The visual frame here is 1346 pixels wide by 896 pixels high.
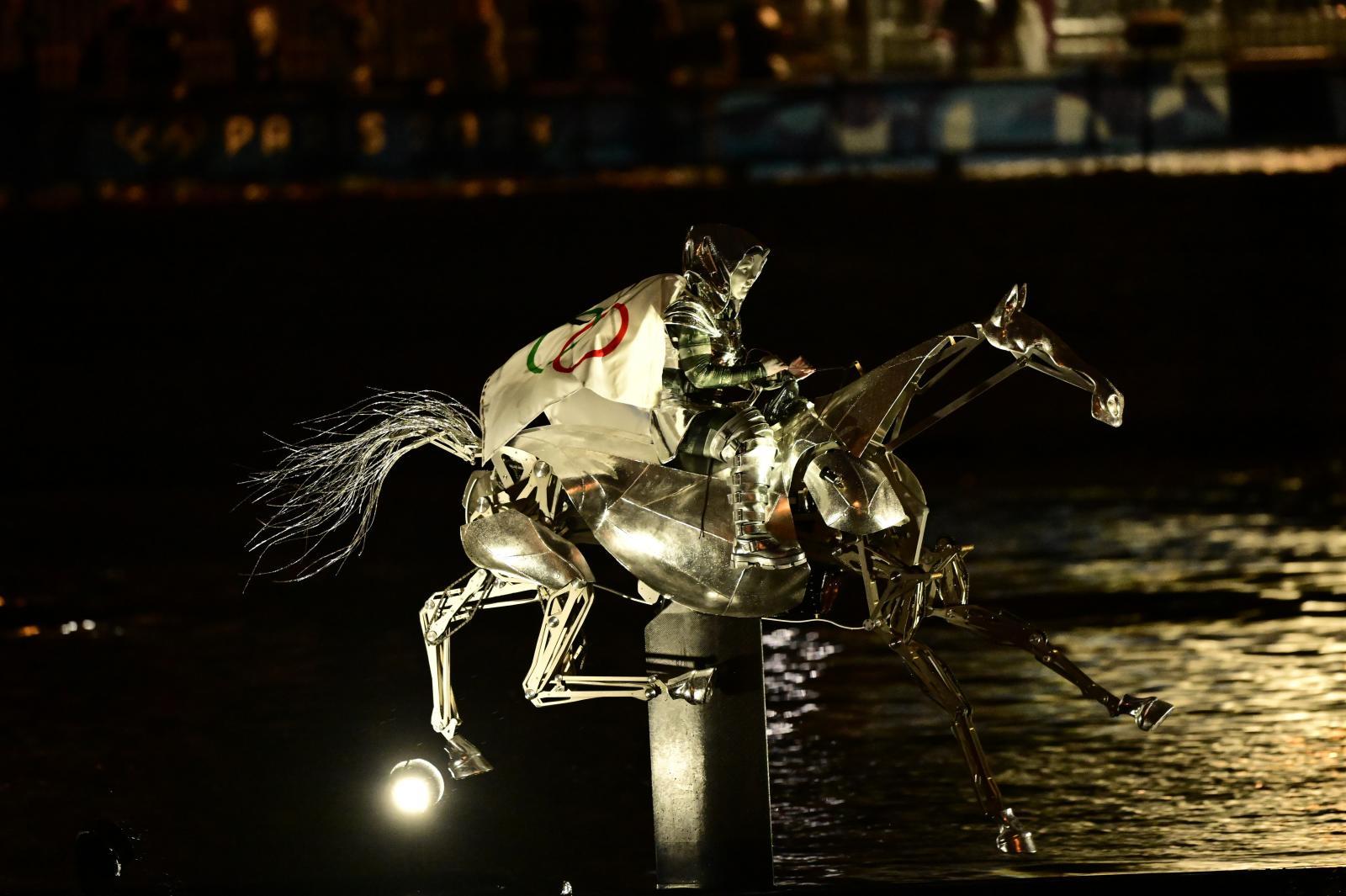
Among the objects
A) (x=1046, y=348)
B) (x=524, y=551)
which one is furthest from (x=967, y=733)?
(x=524, y=551)

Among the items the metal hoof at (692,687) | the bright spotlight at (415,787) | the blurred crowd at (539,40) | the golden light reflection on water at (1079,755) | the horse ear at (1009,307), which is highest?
the blurred crowd at (539,40)

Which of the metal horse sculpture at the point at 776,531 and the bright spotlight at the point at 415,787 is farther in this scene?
the bright spotlight at the point at 415,787

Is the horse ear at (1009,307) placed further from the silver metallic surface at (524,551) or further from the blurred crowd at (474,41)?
the blurred crowd at (474,41)

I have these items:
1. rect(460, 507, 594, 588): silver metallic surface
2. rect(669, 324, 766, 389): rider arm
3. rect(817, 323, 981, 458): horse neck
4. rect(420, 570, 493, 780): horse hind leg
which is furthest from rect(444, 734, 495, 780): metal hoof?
rect(817, 323, 981, 458): horse neck

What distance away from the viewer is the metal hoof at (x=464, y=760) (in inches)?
188

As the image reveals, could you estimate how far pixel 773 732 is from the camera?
7180mm

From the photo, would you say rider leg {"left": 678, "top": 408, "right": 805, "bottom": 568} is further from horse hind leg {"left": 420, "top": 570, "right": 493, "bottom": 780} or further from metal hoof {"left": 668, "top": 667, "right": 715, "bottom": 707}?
horse hind leg {"left": 420, "top": 570, "right": 493, "bottom": 780}

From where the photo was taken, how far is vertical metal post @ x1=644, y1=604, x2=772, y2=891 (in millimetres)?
4676

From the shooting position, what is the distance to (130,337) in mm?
14625

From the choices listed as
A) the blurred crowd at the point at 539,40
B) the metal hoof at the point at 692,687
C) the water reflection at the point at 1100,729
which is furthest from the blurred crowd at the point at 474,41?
the metal hoof at the point at 692,687

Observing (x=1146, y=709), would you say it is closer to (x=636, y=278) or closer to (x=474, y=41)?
(x=636, y=278)

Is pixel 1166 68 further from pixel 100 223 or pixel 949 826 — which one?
pixel 949 826

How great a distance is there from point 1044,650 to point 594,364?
1.29m

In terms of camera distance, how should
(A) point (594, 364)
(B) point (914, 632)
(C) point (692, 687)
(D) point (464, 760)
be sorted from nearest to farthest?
1. (A) point (594, 364)
2. (B) point (914, 632)
3. (C) point (692, 687)
4. (D) point (464, 760)
